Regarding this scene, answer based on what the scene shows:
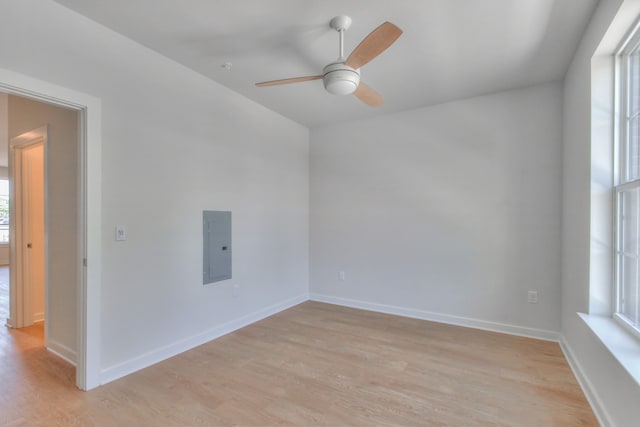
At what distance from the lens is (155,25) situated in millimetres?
2227

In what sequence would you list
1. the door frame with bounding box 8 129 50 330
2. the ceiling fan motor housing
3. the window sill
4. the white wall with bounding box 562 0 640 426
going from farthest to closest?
the door frame with bounding box 8 129 50 330, the ceiling fan motor housing, the white wall with bounding box 562 0 640 426, the window sill

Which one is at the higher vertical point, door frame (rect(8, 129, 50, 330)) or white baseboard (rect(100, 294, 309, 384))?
door frame (rect(8, 129, 50, 330))

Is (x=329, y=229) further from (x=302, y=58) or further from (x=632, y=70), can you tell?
(x=632, y=70)

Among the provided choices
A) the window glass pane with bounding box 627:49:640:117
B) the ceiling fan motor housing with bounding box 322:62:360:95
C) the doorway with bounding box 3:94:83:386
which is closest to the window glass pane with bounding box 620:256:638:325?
the window glass pane with bounding box 627:49:640:117

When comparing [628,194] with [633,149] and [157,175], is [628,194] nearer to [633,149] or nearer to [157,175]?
[633,149]

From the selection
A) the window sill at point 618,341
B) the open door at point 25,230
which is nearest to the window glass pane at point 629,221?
the window sill at point 618,341

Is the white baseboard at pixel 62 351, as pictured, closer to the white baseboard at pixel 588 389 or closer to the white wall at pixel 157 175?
the white wall at pixel 157 175

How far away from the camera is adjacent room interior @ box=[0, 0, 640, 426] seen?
199 cm

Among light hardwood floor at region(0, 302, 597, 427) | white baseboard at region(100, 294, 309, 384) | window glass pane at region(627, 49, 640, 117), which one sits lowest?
light hardwood floor at region(0, 302, 597, 427)

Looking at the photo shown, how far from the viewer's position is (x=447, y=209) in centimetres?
360

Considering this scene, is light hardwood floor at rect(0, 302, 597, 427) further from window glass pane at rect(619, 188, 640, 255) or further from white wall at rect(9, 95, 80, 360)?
window glass pane at rect(619, 188, 640, 255)

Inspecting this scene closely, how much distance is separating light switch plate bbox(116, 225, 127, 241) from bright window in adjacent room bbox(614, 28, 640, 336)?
342cm

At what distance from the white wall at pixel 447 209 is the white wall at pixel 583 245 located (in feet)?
0.78

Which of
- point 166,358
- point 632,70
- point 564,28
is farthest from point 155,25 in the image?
point 632,70
